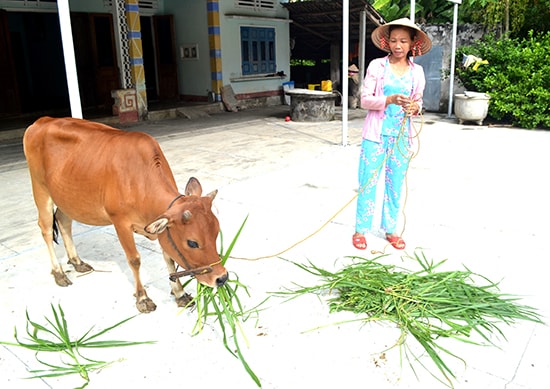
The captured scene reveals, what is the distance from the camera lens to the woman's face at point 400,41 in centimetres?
345

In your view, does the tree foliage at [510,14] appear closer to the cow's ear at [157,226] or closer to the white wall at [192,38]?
the white wall at [192,38]

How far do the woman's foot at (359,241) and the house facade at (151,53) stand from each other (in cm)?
831

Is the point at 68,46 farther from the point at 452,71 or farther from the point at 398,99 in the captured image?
the point at 452,71

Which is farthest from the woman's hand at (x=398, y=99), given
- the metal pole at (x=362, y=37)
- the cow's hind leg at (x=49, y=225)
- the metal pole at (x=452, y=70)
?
the metal pole at (x=362, y=37)

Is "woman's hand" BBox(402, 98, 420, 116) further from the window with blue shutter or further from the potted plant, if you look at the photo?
the window with blue shutter

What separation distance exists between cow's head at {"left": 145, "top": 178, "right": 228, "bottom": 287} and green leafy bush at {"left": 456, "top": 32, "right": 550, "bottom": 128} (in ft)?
28.5

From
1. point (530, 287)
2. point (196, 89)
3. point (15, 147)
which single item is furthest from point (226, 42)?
point (530, 287)

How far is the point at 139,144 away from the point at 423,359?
199 cm

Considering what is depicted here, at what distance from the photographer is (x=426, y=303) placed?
109 inches

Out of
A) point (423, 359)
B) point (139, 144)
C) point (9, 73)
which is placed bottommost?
point (423, 359)

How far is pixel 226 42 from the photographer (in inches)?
489

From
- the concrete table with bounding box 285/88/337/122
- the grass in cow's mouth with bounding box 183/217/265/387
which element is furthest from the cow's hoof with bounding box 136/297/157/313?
the concrete table with bounding box 285/88/337/122

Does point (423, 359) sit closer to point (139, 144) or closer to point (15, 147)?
point (139, 144)

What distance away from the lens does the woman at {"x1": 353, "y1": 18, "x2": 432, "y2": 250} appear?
11.4 ft
